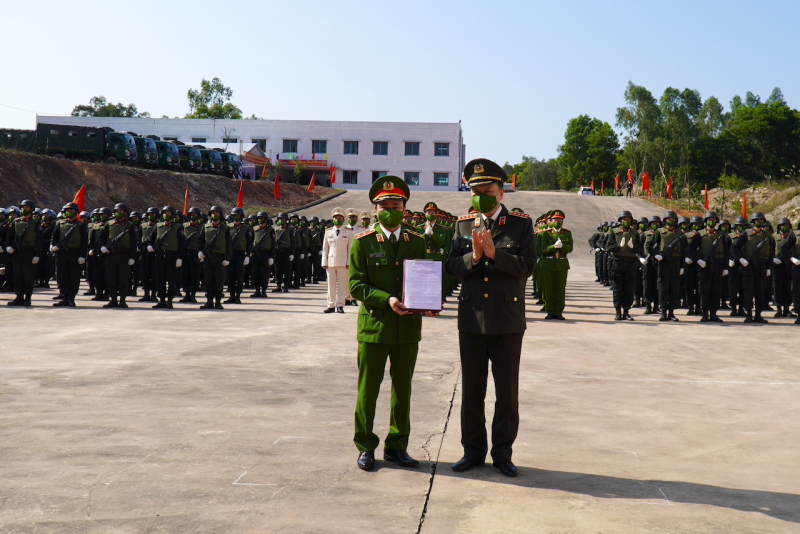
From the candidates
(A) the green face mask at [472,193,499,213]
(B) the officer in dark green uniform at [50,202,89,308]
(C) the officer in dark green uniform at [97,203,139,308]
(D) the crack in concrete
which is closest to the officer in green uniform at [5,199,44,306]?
(B) the officer in dark green uniform at [50,202,89,308]

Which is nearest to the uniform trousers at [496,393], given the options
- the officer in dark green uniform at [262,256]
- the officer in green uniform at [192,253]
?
the officer in green uniform at [192,253]

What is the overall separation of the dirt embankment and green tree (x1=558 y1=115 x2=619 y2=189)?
52156 mm

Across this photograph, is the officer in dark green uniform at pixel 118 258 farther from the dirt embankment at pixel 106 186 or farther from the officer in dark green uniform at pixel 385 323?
the dirt embankment at pixel 106 186

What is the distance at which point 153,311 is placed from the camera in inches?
599

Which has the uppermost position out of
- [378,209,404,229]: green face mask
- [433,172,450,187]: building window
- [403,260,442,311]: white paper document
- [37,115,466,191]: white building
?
[37,115,466,191]: white building

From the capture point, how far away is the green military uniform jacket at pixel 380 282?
16.5 feet

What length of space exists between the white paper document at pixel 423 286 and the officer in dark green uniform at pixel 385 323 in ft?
0.53

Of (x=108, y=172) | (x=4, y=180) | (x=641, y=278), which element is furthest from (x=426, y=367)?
(x=108, y=172)

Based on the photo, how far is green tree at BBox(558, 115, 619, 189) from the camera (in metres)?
94.0

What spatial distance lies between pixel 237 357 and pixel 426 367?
8.18ft

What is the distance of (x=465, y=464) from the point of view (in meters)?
4.97

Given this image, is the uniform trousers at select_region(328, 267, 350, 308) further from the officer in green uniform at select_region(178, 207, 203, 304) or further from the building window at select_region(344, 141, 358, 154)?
the building window at select_region(344, 141, 358, 154)

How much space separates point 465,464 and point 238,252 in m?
12.9

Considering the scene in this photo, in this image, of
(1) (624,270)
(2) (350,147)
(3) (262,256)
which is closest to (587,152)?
(2) (350,147)
